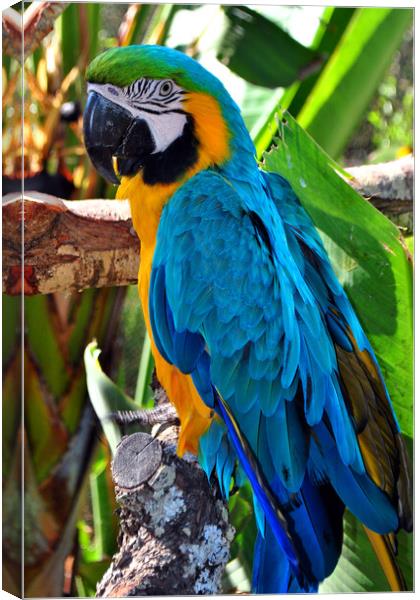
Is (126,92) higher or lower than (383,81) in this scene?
lower

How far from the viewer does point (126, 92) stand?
A: 154cm

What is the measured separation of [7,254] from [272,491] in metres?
0.64

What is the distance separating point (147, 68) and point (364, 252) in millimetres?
550

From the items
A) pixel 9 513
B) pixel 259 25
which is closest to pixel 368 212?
pixel 259 25

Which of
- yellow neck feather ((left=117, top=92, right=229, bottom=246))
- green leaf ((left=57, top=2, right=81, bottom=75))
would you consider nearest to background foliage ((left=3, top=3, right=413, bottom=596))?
green leaf ((left=57, top=2, right=81, bottom=75))

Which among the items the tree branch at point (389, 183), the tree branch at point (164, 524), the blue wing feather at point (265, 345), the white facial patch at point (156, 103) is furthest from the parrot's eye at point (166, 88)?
the tree branch at point (164, 524)

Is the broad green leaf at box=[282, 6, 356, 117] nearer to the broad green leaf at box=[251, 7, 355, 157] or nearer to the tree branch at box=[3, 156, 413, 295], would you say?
the broad green leaf at box=[251, 7, 355, 157]

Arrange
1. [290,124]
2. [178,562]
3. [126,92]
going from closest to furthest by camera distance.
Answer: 1. [126,92]
2. [178,562]
3. [290,124]

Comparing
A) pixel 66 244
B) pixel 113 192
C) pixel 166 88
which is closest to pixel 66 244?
pixel 66 244

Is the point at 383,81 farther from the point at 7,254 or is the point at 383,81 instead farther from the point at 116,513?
the point at 116,513

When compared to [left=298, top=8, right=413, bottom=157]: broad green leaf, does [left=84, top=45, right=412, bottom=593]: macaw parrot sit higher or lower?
lower

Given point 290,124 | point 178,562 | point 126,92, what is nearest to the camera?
point 126,92

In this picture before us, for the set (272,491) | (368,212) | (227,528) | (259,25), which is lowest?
Answer: (227,528)

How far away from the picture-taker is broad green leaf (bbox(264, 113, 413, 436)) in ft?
5.66
